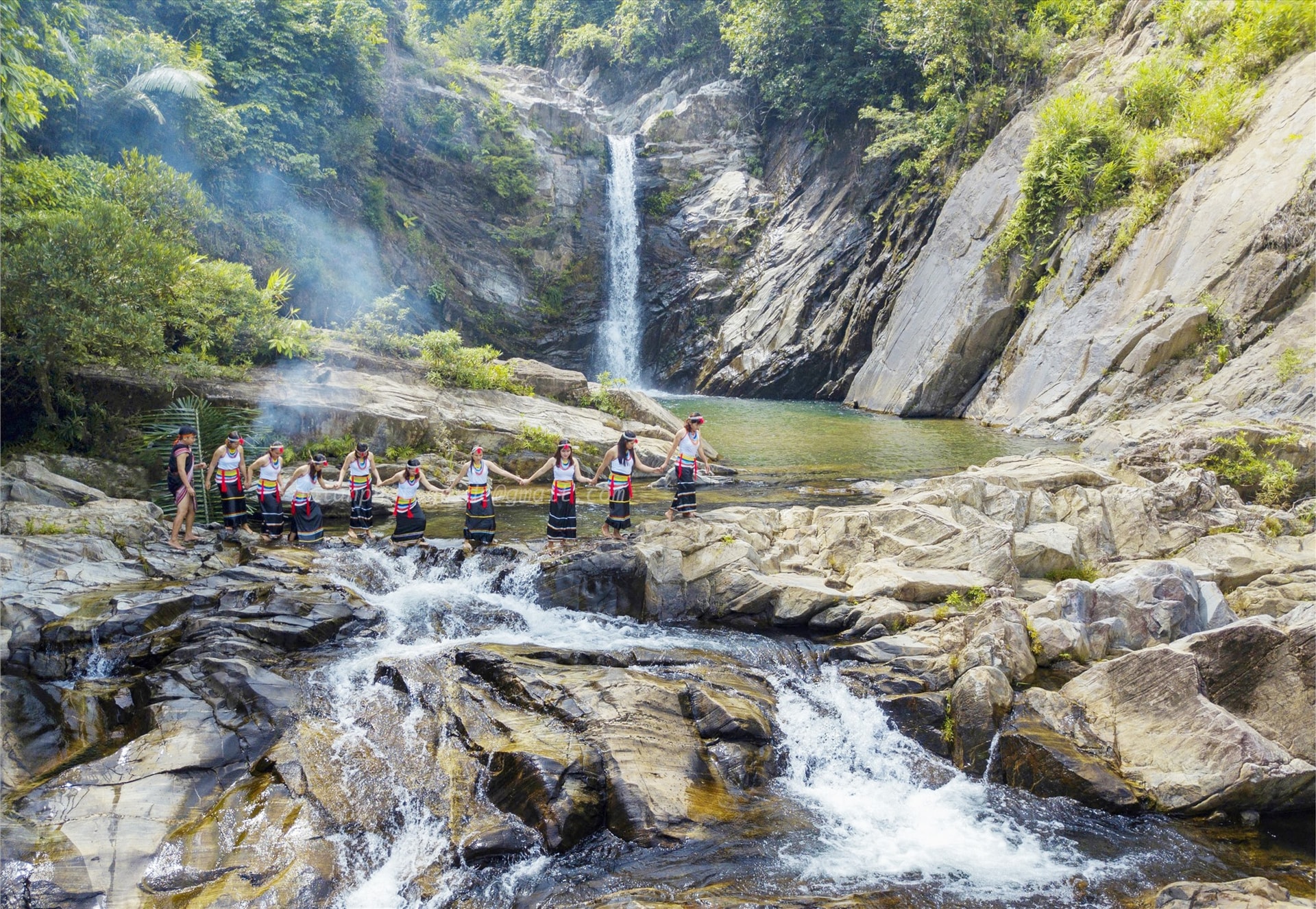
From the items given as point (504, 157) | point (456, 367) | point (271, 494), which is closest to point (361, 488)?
point (271, 494)

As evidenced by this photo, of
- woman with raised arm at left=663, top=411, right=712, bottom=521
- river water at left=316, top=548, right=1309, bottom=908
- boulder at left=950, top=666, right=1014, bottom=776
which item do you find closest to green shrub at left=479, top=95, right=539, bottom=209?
woman with raised arm at left=663, top=411, right=712, bottom=521

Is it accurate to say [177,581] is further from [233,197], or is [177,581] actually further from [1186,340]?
[1186,340]

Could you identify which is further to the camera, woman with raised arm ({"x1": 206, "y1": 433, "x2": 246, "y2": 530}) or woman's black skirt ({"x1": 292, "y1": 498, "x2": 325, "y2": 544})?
woman with raised arm ({"x1": 206, "y1": 433, "x2": 246, "y2": 530})

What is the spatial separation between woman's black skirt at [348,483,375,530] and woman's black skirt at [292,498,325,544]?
1.77ft

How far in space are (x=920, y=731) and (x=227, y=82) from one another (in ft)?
89.2

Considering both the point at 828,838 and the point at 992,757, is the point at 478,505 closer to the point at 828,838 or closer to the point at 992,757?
the point at 828,838

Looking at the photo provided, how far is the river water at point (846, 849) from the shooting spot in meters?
5.25

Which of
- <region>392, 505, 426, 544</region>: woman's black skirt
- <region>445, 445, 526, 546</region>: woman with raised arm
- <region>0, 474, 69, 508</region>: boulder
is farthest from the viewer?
<region>392, 505, 426, 544</region>: woman's black skirt

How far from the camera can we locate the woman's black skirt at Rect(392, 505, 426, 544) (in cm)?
1151

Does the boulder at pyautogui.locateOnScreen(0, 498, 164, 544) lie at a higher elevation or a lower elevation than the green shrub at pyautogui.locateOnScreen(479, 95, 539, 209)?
lower

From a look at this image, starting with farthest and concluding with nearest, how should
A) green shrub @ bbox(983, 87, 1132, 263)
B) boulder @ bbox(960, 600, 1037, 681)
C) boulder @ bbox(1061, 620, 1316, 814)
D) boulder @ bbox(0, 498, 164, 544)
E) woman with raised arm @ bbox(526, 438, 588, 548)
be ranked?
green shrub @ bbox(983, 87, 1132, 263) < woman with raised arm @ bbox(526, 438, 588, 548) < boulder @ bbox(0, 498, 164, 544) < boulder @ bbox(960, 600, 1037, 681) < boulder @ bbox(1061, 620, 1316, 814)

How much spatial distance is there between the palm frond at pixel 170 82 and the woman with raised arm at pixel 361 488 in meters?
14.6

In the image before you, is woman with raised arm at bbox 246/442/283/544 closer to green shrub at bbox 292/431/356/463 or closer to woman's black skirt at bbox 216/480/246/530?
woman's black skirt at bbox 216/480/246/530

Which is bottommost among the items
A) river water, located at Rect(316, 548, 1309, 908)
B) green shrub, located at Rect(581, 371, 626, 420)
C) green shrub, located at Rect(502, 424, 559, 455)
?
river water, located at Rect(316, 548, 1309, 908)
